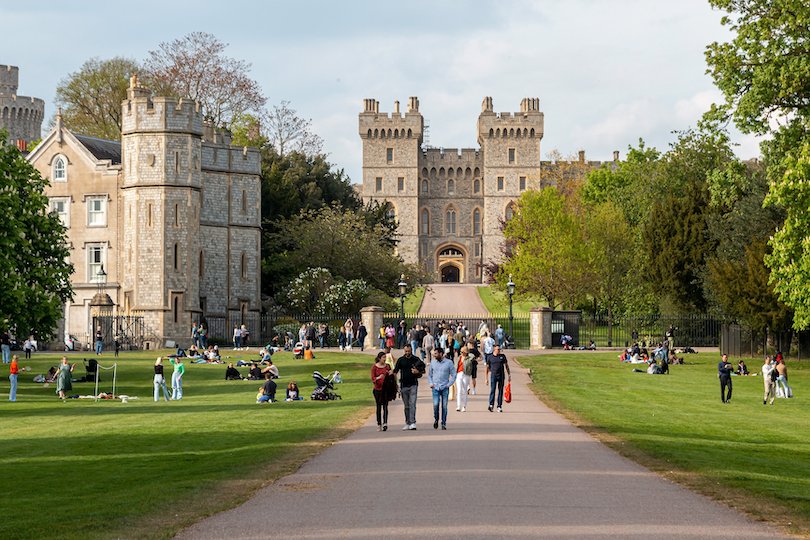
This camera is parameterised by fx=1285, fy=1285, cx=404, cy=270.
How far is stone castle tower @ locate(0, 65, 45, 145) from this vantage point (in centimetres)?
12050

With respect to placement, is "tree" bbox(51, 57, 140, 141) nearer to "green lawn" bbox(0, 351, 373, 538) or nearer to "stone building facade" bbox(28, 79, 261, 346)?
"stone building facade" bbox(28, 79, 261, 346)

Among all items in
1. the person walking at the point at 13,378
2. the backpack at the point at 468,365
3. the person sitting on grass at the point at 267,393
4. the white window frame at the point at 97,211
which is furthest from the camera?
the white window frame at the point at 97,211

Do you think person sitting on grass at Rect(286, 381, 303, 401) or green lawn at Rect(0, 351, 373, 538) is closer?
green lawn at Rect(0, 351, 373, 538)

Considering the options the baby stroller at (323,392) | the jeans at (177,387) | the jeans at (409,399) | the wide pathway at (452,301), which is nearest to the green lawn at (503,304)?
the wide pathway at (452,301)

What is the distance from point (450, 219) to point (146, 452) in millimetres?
119829

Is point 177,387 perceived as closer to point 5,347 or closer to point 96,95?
point 5,347

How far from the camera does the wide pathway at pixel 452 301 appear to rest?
89.6 m

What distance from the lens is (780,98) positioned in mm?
42312

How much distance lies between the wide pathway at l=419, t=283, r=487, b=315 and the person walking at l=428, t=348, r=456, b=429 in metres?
61.0

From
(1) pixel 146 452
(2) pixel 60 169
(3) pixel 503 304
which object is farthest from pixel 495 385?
(3) pixel 503 304

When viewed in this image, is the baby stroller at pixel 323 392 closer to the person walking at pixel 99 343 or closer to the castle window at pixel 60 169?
the person walking at pixel 99 343

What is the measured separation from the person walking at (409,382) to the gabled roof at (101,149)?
1745 inches

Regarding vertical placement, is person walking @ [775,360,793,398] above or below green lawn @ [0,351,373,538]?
above

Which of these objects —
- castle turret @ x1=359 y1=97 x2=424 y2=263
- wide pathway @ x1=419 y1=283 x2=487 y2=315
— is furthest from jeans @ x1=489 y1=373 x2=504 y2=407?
castle turret @ x1=359 y1=97 x2=424 y2=263
